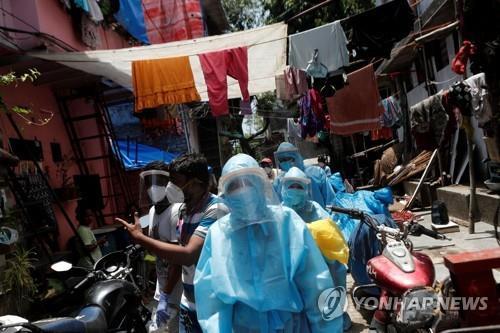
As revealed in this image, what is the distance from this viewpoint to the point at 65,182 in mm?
8250

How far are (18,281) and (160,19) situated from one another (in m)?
8.08

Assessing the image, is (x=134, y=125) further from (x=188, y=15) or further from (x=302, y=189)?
(x=302, y=189)

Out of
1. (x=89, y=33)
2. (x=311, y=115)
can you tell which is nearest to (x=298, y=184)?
(x=311, y=115)

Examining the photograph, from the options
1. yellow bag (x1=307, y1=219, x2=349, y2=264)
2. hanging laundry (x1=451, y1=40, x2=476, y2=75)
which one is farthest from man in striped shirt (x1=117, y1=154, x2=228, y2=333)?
hanging laundry (x1=451, y1=40, x2=476, y2=75)

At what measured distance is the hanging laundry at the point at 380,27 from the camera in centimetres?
663

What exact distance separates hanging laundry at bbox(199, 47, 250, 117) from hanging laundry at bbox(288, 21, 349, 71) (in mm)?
872

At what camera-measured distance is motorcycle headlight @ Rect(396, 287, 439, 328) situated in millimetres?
2645

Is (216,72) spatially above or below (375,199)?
above

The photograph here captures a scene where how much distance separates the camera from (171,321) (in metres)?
3.27

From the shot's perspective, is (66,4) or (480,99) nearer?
(480,99)

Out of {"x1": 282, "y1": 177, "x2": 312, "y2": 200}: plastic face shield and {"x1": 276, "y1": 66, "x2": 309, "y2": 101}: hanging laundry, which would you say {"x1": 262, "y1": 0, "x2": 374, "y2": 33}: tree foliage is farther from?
{"x1": 282, "y1": 177, "x2": 312, "y2": 200}: plastic face shield

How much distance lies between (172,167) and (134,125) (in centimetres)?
1038

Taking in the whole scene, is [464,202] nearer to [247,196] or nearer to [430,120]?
[430,120]

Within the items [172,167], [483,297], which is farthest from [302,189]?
[483,297]
